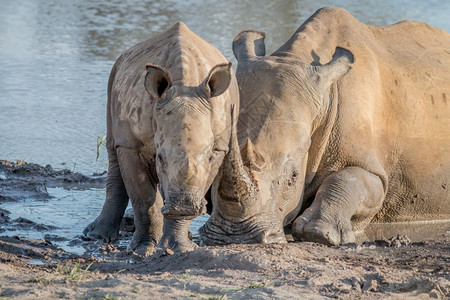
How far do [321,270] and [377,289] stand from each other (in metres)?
0.51

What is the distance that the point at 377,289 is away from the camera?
655cm

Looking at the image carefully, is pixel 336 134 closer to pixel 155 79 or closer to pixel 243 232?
pixel 243 232

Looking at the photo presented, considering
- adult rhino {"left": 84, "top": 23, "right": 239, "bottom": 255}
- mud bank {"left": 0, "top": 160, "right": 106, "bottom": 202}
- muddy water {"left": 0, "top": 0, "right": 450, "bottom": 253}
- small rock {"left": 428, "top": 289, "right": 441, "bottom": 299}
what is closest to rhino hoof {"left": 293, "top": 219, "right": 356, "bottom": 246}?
adult rhino {"left": 84, "top": 23, "right": 239, "bottom": 255}

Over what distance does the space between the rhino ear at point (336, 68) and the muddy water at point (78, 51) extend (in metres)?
2.44

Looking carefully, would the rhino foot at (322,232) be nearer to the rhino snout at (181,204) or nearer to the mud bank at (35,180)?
the rhino snout at (181,204)

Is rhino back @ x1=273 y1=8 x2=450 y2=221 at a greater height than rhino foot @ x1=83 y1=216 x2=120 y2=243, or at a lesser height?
greater

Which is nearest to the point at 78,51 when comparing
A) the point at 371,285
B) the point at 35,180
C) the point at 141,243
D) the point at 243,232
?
the point at 35,180

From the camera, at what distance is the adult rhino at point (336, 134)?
8.45 metres

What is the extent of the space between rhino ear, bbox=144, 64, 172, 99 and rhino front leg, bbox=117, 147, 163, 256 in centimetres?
82

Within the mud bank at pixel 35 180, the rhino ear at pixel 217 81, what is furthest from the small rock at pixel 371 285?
the mud bank at pixel 35 180

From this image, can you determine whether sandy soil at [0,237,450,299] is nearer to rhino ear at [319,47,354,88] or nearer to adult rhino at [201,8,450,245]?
adult rhino at [201,8,450,245]

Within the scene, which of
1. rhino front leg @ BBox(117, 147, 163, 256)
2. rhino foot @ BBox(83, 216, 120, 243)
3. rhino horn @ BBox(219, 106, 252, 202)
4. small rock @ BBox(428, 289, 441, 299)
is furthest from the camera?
rhino foot @ BBox(83, 216, 120, 243)

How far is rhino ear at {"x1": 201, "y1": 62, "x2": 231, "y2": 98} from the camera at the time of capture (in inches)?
292

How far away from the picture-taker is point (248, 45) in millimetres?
9805
